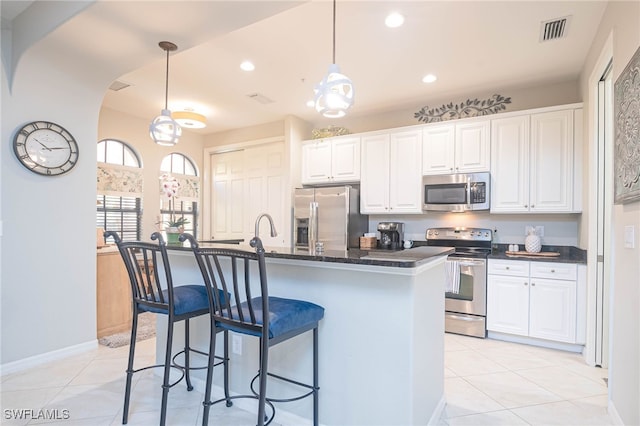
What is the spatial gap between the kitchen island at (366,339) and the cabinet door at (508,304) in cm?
169

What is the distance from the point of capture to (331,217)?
4590 mm

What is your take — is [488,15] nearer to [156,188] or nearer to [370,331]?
[370,331]

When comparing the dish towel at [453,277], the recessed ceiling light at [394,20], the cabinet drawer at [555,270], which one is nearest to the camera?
the recessed ceiling light at [394,20]

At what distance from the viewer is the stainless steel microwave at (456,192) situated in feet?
12.6

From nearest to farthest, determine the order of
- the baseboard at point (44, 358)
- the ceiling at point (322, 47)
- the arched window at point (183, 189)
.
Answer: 1. the ceiling at point (322, 47)
2. the baseboard at point (44, 358)
3. the arched window at point (183, 189)

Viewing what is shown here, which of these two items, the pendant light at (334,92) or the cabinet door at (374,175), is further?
the cabinet door at (374,175)

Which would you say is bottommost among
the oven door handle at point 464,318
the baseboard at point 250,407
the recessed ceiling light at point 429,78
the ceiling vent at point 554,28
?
the baseboard at point 250,407

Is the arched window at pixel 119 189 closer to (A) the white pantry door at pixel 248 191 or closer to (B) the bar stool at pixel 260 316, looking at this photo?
(A) the white pantry door at pixel 248 191

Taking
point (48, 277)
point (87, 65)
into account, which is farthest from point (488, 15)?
point (48, 277)

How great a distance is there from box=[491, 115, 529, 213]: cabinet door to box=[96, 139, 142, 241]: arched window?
4.77 meters

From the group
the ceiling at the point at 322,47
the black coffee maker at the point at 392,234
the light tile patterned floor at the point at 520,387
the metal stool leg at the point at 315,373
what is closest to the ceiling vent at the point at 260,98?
the ceiling at the point at 322,47

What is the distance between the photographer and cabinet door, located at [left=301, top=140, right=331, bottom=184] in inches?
193

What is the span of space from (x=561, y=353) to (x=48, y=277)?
4753mm

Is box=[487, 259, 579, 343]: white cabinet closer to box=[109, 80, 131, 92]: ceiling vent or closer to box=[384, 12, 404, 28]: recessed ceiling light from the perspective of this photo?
box=[384, 12, 404, 28]: recessed ceiling light
